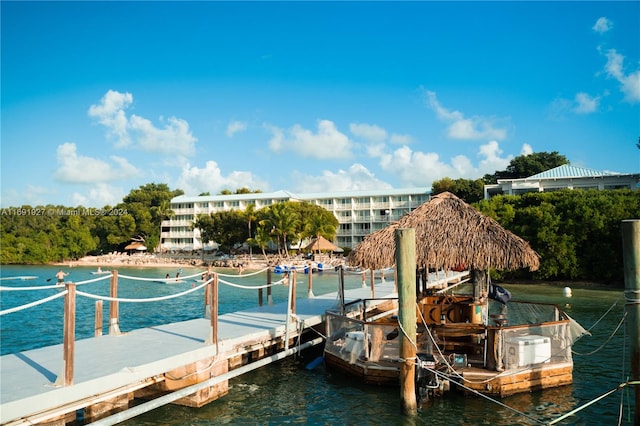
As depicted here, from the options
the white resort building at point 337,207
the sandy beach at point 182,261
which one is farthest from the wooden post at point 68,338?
the white resort building at point 337,207

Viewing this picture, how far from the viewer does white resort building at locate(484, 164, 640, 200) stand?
55.8m

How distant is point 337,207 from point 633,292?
78.8 meters

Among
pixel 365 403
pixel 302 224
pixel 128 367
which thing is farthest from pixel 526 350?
pixel 302 224

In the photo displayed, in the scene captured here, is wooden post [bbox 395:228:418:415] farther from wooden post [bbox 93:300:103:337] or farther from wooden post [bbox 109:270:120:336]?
wooden post [bbox 93:300:103:337]

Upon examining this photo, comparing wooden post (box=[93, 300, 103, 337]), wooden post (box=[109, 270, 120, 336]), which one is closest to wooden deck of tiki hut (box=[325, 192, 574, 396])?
wooden post (box=[109, 270, 120, 336])

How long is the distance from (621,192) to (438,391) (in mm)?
40486

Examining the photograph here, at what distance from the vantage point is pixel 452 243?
1234 centimetres

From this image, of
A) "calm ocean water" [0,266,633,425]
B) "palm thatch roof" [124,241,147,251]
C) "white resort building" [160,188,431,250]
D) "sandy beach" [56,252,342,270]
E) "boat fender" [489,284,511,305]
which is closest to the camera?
"calm ocean water" [0,266,633,425]

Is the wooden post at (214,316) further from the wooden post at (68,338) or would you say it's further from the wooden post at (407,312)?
the wooden post at (407,312)

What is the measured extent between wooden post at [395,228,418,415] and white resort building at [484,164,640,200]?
5509 centimetres

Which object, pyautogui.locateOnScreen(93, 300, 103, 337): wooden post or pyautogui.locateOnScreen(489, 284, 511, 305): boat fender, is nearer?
pyautogui.locateOnScreen(93, 300, 103, 337): wooden post

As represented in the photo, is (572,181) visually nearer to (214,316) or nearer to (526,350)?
(526,350)

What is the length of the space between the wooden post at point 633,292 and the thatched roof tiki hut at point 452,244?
170 inches

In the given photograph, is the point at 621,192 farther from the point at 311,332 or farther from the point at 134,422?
the point at 134,422
